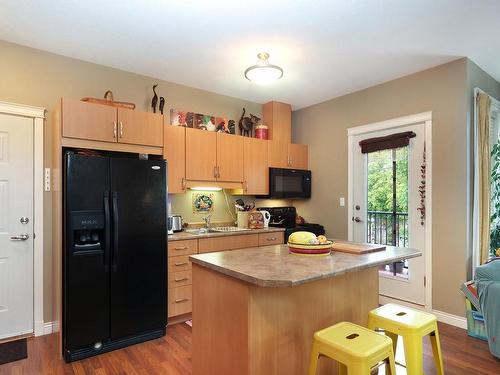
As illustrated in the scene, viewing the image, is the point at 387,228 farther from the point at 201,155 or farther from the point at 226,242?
the point at 201,155

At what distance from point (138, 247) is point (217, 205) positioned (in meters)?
1.54

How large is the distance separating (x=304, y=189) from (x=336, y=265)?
2915 mm

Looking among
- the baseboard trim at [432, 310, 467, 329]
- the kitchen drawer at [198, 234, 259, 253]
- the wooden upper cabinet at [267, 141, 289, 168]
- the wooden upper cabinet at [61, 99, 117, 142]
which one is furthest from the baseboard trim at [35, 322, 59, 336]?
the baseboard trim at [432, 310, 467, 329]

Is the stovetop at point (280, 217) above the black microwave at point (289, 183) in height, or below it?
below

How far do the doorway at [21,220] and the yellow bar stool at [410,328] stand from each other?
2.91 meters

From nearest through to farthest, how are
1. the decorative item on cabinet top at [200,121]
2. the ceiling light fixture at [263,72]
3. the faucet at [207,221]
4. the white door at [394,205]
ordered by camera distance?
the ceiling light fixture at [263,72]
the white door at [394,205]
the decorative item on cabinet top at [200,121]
the faucet at [207,221]

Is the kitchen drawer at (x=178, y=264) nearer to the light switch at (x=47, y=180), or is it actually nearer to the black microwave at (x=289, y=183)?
the light switch at (x=47, y=180)

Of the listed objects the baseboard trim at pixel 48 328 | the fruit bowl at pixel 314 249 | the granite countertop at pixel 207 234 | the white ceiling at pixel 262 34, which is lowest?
the baseboard trim at pixel 48 328

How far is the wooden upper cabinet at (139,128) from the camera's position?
9.68 ft

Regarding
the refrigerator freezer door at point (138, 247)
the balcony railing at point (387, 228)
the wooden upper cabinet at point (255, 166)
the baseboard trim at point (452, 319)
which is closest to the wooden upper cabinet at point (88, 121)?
the refrigerator freezer door at point (138, 247)

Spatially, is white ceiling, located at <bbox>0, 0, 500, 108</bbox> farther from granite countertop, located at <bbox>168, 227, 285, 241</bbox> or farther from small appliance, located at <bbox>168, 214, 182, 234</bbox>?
granite countertop, located at <bbox>168, 227, 285, 241</bbox>

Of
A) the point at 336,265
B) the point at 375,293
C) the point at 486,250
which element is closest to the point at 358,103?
the point at 486,250

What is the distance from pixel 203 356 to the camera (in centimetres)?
195

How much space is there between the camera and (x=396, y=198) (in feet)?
12.1
